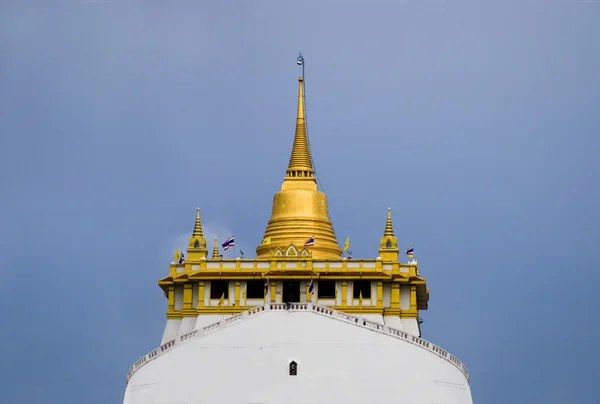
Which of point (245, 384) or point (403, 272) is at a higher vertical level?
point (403, 272)

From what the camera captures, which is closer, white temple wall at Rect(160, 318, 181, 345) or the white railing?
the white railing

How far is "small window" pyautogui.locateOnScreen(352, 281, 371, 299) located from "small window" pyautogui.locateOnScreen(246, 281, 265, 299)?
5.41 metres

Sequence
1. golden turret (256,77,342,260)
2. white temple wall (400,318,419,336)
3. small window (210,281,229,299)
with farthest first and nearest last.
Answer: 1. golden turret (256,77,342,260)
2. small window (210,281,229,299)
3. white temple wall (400,318,419,336)

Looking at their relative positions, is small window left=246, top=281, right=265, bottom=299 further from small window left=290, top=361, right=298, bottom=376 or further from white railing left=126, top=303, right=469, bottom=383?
small window left=290, top=361, right=298, bottom=376

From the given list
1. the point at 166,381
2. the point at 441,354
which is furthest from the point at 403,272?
the point at 166,381

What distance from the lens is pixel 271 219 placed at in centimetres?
12288

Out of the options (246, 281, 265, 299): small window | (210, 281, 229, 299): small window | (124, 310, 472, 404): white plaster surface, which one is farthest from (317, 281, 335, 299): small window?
(124, 310, 472, 404): white plaster surface

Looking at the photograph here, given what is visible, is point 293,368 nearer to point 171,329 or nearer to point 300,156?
point 171,329

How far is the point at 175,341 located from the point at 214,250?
17101 mm

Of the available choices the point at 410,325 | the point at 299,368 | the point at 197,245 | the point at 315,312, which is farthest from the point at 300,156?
the point at 299,368

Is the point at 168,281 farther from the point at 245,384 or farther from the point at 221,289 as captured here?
the point at 245,384

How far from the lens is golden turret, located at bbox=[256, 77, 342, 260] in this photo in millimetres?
120188

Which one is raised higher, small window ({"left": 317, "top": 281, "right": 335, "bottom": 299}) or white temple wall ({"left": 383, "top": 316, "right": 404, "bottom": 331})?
small window ({"left": 317, "top": 281, "right": 335, "bottom": 299})

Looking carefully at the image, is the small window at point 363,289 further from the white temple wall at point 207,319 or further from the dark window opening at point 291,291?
the white temple wall at point 207,319
